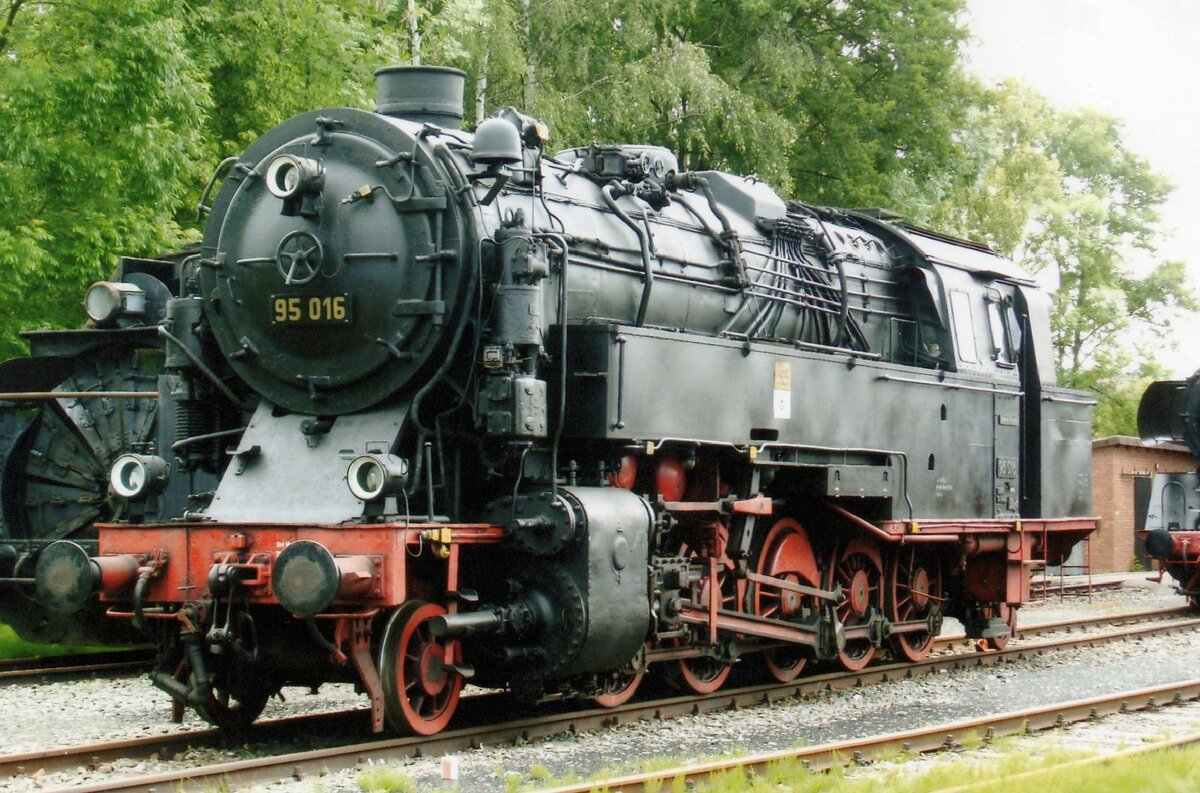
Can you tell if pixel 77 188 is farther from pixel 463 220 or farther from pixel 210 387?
pixel 463 220

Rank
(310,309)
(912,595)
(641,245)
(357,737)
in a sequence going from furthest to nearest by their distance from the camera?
(912,595), (641,245), (310,309), (357,737)

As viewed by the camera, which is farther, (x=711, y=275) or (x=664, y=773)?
(x=711, y=275)

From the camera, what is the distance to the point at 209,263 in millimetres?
9609

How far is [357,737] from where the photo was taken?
8.80 m

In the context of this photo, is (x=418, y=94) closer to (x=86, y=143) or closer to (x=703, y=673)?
(x=703, y=673)

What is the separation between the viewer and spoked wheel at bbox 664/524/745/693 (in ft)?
34.4

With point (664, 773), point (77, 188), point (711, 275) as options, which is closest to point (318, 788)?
point (664, 773)

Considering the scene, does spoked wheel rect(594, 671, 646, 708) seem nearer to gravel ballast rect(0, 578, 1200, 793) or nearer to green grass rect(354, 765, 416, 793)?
gravel ballast rect(0, 578, 1200, 793)

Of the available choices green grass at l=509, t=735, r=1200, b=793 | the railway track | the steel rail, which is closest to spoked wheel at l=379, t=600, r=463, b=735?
the railway track

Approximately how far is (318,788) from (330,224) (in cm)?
359

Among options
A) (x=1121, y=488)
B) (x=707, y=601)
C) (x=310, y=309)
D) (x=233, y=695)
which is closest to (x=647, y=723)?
(x=707, y=601)

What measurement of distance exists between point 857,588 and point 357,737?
521 centimetres

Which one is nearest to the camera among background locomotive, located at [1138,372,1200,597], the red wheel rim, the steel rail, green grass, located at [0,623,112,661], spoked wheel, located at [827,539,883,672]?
the steel rail

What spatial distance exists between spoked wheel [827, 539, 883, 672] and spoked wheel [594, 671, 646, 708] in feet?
8.87
